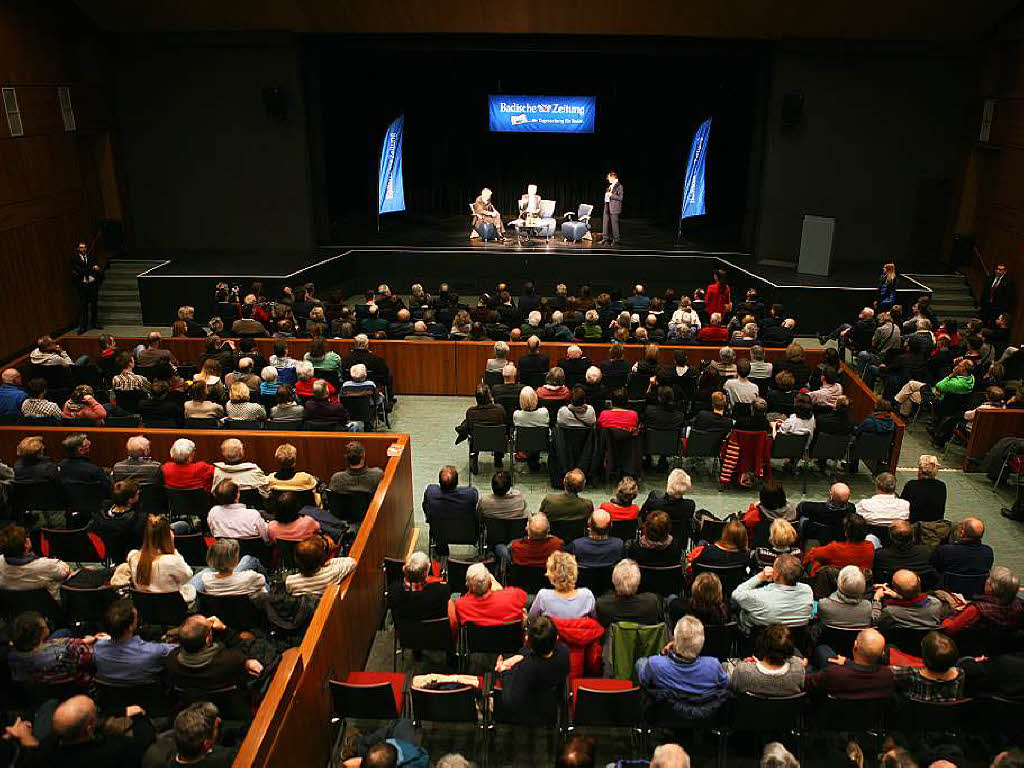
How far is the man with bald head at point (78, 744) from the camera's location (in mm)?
3801

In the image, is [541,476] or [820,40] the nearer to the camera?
[541,476]

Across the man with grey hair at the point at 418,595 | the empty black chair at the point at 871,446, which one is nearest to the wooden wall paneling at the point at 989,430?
the empty black chair at the point at 871,446

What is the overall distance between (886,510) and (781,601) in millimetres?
1983

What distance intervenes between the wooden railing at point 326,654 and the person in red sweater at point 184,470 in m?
1.55

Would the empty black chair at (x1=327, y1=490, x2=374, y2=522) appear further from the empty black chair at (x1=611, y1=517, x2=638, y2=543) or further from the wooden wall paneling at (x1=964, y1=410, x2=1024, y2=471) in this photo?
the wooden wall paneling at (x1=964, y1=410, x2=1024, y2=471)

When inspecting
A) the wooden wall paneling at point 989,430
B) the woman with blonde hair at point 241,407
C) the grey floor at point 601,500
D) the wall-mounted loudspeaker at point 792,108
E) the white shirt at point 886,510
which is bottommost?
the grey floor at point 601,500

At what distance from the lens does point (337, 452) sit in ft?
25.8

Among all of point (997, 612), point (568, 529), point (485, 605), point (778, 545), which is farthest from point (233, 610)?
point (997, 612)

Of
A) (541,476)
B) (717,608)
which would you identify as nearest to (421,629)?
(717,608)

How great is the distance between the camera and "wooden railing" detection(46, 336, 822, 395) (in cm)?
1084

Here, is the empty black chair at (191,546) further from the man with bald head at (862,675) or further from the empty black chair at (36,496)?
the man with bald head at (862,675)

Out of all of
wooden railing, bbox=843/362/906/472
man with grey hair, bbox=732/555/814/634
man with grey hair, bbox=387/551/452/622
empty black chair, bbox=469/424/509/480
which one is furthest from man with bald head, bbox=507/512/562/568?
wooden railing, bbox=843/362/906/472

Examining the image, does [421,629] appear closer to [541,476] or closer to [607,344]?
[541,476]

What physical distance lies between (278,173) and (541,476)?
10762mm
